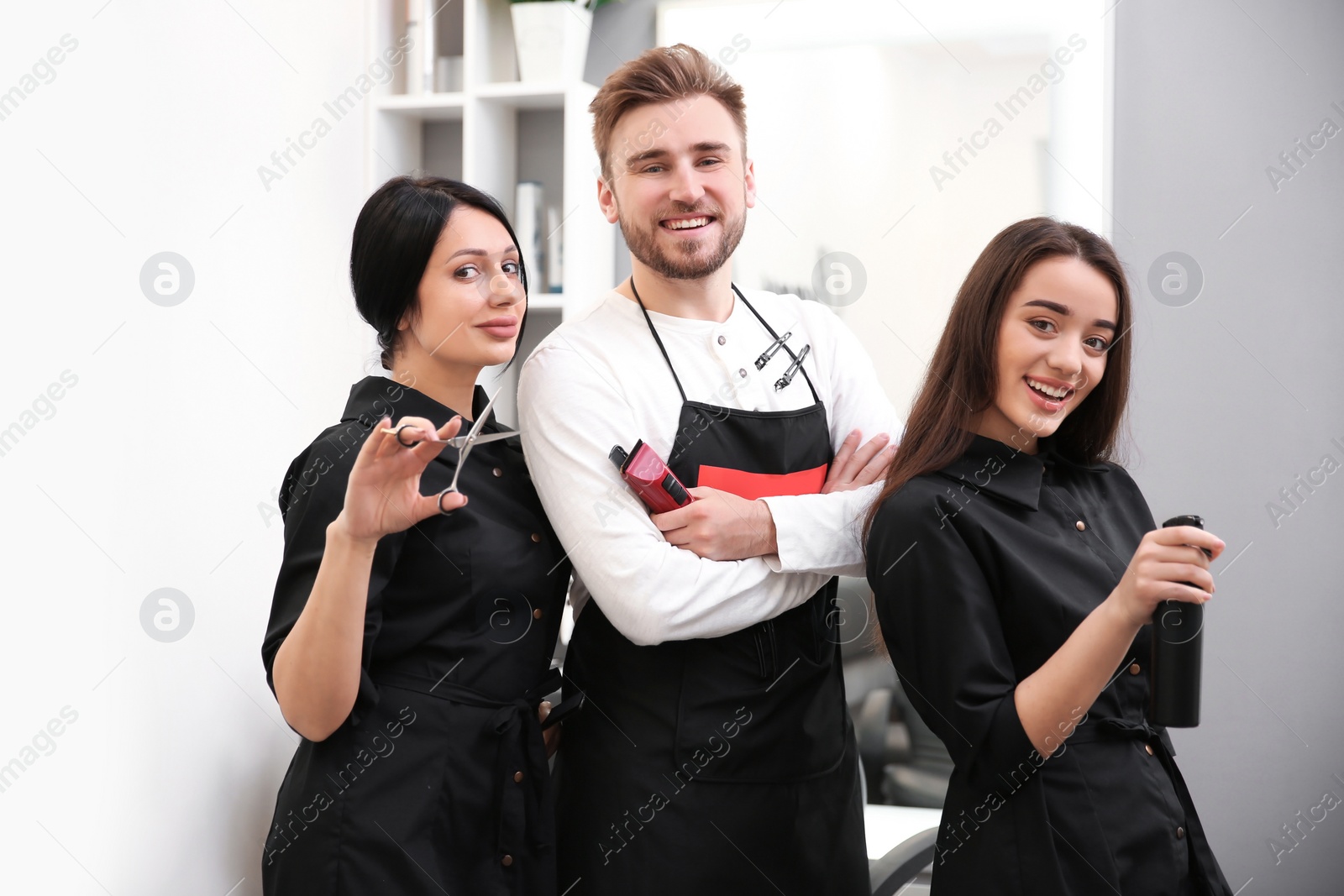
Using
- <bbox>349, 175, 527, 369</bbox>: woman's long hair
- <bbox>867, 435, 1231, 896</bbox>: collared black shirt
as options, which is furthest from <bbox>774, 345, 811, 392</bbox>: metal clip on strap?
<bbox>349, 175, 527, 369</bbox>: woman's long hair

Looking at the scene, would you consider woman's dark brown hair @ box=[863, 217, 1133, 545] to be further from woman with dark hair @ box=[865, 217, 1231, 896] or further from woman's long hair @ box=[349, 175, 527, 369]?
woman's long hair @ box=[349, 175, 527, 369]

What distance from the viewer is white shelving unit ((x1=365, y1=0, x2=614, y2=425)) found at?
9.14ft

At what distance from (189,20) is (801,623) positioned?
1.44 m

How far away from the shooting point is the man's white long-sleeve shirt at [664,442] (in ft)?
5.08

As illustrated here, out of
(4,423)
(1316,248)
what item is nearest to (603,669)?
(4,423)

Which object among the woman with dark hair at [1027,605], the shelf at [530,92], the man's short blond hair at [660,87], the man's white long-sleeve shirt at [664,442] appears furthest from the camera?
the shelf at [530,92]

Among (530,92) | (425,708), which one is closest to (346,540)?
(425,708)

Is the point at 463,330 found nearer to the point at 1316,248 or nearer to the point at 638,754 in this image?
the point at 638,754

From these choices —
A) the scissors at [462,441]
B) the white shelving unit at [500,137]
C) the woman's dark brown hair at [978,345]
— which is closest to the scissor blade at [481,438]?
the scissors at [462,441]

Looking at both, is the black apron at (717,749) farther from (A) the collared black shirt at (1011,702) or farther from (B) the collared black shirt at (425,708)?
(A) the collared black shirt at (1011,702)

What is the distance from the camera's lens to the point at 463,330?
1619mm

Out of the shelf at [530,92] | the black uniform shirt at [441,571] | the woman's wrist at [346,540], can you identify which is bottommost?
the black uniform shirt at [441,571]

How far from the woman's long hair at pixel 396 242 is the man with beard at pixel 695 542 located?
0.23 meters

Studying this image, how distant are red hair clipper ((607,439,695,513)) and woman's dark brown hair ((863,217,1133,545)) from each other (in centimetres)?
28
